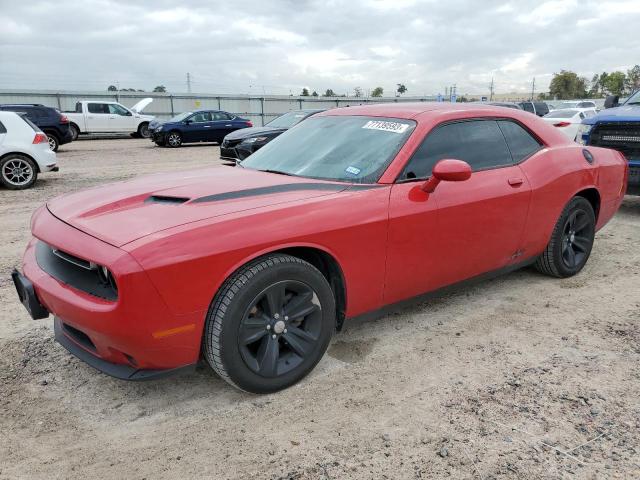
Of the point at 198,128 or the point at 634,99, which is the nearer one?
the point at 634,99

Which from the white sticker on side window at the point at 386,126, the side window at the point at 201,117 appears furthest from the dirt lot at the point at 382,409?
the side window at the point at 201,117

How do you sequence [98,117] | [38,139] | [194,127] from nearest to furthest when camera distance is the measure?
[38,139] → [194,127] → [98,117]

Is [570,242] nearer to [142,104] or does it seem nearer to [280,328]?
[280,328]

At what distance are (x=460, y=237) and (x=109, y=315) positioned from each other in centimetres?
226

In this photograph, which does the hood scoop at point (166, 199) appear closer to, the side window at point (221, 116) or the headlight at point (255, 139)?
the headlight at point (255, 139)

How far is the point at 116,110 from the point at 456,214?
74.4 ft

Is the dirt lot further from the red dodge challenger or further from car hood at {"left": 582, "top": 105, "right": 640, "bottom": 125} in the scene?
car hood at {"left": 582, "top": 105, "right": 640, "bottom": 125}

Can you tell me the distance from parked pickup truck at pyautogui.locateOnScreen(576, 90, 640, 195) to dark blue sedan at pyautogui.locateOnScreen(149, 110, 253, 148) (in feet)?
50.2

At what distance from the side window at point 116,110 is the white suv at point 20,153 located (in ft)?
45.1

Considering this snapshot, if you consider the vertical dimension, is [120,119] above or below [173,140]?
above

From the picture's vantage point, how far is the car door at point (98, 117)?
73.0ft

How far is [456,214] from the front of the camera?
11.1 ft

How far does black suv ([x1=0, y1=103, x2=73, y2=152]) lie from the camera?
1638 cm

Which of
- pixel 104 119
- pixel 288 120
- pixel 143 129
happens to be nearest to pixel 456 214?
pixel 288 120
